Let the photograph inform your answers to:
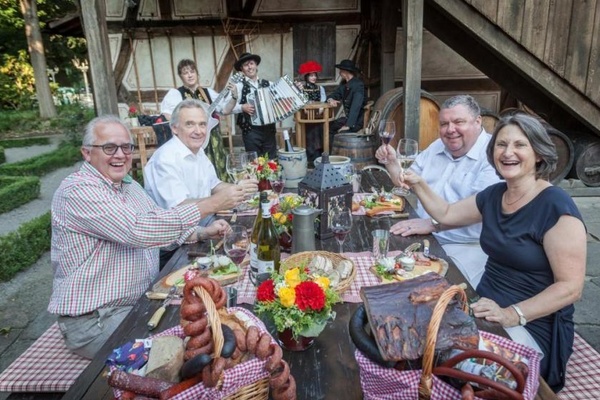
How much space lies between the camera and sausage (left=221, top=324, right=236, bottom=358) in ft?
3.39

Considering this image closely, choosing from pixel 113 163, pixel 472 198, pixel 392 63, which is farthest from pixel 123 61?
pixel 472 198

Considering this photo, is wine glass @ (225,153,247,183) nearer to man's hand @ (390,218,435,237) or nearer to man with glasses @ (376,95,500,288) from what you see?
man with glasses @ (376,95,500,288)

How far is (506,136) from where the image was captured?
195 cm

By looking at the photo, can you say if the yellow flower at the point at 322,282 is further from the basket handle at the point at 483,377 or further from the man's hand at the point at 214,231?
the man's hand at the point at 214,231

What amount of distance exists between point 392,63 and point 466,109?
17.1 feet

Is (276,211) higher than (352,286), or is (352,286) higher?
(276,211)

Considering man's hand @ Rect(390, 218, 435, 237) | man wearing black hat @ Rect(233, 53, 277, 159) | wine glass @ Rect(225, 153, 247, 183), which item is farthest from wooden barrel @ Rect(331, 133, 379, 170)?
man's hand @ Rect(390, 218, 435, 237)

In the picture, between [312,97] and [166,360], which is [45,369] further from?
[312,97]

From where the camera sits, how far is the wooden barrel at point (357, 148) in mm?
4574

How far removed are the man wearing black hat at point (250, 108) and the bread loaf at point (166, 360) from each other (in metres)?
4.88

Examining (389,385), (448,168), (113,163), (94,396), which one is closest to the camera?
(389,385)

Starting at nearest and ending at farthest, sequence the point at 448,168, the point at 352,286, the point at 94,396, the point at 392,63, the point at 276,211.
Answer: the point at 94,396 → the point at 352,286 → the point at 276,211 → the point at 448,168 → the point at 392,63

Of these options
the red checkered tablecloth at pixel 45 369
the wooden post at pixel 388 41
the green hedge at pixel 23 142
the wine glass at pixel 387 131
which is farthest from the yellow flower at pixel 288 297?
the green hedge at pixel 23 142

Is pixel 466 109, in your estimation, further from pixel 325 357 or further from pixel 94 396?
pixel 94 396
